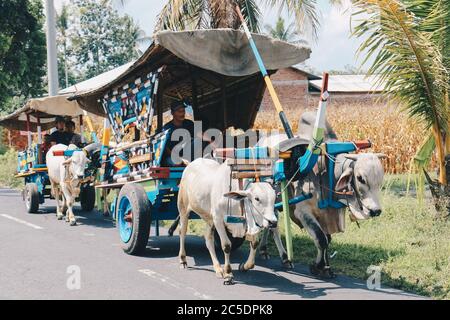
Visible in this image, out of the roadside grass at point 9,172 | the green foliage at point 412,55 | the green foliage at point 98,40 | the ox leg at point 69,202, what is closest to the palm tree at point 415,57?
the green foliage at point 412,55

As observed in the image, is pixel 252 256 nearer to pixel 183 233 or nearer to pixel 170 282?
pixel 170 282

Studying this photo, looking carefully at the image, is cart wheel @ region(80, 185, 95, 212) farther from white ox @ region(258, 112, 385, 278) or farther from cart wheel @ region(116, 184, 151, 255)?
white ox @ region(258, 112, 385, 278)

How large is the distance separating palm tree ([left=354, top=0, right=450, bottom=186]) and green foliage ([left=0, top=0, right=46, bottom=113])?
18.0 m

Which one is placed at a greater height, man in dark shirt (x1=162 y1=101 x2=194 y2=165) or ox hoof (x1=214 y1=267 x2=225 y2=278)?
man in dark shirt (x1=162 y1=101 x2=194 y2=165)

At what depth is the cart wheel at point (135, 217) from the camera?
8.09 meters

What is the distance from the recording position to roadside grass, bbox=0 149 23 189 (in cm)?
2148

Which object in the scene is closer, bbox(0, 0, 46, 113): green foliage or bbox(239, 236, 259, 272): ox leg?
bbox(239, 236, 259, 272): ox leg

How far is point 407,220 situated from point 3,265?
639cm

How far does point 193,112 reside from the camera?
9.39 meters

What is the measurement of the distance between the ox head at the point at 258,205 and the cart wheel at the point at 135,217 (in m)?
2.12

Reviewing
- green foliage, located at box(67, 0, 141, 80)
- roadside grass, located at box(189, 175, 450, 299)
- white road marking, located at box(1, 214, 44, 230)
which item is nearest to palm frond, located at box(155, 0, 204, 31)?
roadside grass, located at box(189, 175, 450, 299)

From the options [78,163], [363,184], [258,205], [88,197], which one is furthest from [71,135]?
[363,184]

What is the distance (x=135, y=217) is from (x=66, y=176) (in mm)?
4316
